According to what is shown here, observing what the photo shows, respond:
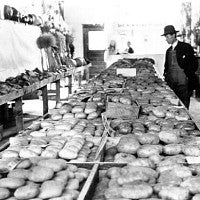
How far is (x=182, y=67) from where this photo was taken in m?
6.36

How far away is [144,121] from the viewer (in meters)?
3.17

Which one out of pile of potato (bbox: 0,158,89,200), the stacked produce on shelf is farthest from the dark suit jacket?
pile of potato (bbox: 0,158,89,200)

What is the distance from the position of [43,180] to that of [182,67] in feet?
16.3

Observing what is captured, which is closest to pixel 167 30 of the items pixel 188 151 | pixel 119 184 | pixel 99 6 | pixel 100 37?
pixel 188 151

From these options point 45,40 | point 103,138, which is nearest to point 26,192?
point 103,138

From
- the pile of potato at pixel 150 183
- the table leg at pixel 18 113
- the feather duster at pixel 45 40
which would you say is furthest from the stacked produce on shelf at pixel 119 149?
the feather duster at pixel 45 40

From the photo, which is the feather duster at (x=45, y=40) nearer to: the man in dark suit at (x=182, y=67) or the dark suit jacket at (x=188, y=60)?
the man in dark suit at (x=182, y=67)

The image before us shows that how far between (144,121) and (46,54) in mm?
7688

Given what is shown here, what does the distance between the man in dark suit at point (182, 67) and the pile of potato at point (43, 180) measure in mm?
4523

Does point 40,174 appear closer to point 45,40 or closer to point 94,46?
point 45,40

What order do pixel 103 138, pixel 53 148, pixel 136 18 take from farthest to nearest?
1. pixel 136 18
2. pixel 103 138
3. pixel 53 148

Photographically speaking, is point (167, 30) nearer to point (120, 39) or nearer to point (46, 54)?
point (46, 54)

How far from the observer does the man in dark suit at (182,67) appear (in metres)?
6.26

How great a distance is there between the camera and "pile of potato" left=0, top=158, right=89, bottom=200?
1671mm
